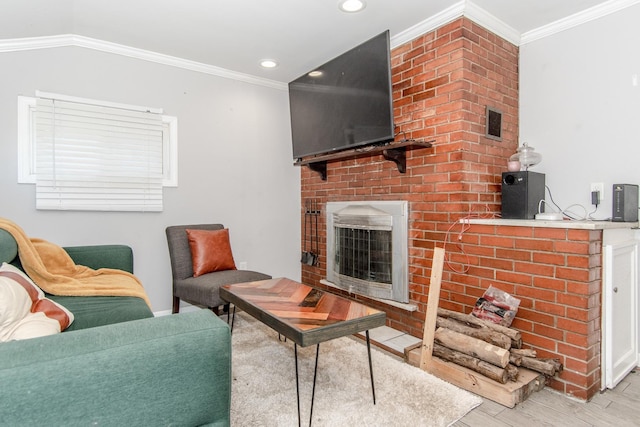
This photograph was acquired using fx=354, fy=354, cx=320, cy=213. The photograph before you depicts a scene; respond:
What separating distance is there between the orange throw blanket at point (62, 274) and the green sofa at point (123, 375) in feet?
4.38

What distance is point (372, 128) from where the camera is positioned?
2.70 meters

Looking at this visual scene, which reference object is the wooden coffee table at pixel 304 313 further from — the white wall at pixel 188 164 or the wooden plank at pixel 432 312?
the white wall at pixel 188 164

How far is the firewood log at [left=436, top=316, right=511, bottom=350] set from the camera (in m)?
1.96

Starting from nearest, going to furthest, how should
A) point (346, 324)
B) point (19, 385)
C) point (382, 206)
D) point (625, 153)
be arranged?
point (19, 385) → point (346, 324) → point (625, 153) → point (382, 206)

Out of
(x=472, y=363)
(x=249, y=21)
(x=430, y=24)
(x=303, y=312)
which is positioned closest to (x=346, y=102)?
(x=430, y=24)

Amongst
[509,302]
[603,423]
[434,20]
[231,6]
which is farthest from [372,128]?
[603,423]

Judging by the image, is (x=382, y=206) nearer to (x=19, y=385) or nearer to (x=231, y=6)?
(x=231, y=6)

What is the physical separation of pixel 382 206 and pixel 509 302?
116 centimetres

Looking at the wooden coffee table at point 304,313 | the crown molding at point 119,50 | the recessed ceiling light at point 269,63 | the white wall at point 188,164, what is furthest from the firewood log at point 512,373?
the crown molding at point 119,50

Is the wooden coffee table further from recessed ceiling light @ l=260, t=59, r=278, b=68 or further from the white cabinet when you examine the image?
recessed ceiling light @ l=260, t=59, r=278, b=68

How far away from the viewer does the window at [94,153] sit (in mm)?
2695

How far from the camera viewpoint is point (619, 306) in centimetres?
209

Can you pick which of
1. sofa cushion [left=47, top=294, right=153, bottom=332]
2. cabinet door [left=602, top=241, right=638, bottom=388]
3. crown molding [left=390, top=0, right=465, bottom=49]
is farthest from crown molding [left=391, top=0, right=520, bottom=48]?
sofa cushion [left=47, top=294, right=153, bottom=332]

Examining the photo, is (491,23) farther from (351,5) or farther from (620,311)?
(620,311)
